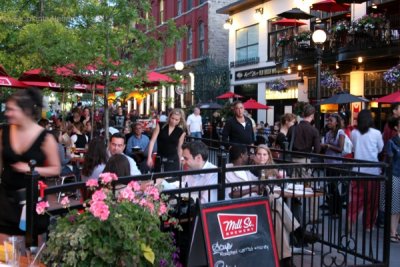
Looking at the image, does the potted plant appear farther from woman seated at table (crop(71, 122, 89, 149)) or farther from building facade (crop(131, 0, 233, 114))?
woman seated at table (crop(71, 122, 89, 149))

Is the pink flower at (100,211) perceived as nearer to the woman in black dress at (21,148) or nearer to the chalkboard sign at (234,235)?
the chalkboard sign at (234,235)

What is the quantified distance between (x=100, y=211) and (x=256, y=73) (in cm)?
2491

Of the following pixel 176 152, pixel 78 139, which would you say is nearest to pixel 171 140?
pixel 176 152

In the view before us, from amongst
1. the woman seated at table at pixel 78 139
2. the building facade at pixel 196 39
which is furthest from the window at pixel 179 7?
the woman seated at table at pixel 78 139

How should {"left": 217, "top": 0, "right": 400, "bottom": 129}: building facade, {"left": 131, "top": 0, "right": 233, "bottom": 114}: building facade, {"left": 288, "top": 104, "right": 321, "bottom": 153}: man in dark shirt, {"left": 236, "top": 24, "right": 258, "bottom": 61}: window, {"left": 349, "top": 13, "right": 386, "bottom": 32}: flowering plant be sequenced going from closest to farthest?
{"left": 288, "top": 104, "right": 321, "bottom": 153}: man in dark shirt, {"left": 349, "top": 13, "right": 386, "bottom": 32}: flowering plant, {"left": 217, "top": 0, "right": 400, "bottom": 129}: building facade, {"left": 236, "top": 24, "right": 258, "bottom": 61}: window, {"left": 131, "top": 0, "right": 233, "bottom": 114}: building facade

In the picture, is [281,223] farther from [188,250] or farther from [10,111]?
[10,111]

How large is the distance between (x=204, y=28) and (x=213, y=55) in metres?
2.16

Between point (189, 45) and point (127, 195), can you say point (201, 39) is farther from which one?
point (127, 195)

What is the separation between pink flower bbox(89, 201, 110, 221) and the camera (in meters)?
3.02

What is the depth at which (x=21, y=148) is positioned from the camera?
4.26m

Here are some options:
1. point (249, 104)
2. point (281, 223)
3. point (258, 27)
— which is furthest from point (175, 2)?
point (281, 223)

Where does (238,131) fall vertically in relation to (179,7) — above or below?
below

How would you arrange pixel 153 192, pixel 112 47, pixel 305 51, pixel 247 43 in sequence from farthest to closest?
pixel 247 43 < pixel 305 51 < pixel 112 47 < pixel 153 192

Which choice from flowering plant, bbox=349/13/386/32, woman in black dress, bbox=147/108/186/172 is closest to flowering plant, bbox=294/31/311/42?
flowering plant, bbox=349/13/386/32
